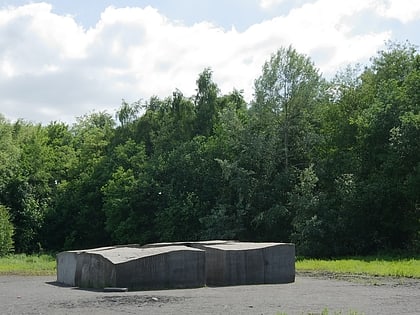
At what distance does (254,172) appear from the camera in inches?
1789

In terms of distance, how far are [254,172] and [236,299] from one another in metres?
26.3

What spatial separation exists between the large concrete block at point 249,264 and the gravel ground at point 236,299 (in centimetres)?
89

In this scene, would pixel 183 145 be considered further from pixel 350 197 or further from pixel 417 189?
pixel 417 189

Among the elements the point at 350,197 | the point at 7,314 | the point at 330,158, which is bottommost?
the point at 7,314

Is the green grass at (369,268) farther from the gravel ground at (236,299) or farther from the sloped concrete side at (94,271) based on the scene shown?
the sloped concrete side at (94,271)

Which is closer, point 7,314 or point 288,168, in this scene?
point 7,314

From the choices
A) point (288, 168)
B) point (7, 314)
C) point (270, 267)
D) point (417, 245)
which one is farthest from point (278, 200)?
point (7, 314)

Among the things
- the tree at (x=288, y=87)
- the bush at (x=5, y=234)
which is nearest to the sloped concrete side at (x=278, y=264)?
the tree at (x=288, y=87)

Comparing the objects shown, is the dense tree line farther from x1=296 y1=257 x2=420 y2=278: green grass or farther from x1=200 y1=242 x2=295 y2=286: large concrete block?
x1=200 y1=242 x2=295 y2=286: large concrete block

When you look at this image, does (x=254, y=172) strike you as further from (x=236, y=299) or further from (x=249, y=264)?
(x=236, y=299)

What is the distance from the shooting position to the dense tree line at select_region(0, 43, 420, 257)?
41344 millimetres

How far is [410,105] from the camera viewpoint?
1598 inches

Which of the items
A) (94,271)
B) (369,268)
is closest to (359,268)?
(369,268)

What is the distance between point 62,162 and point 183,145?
A: 625 inches
